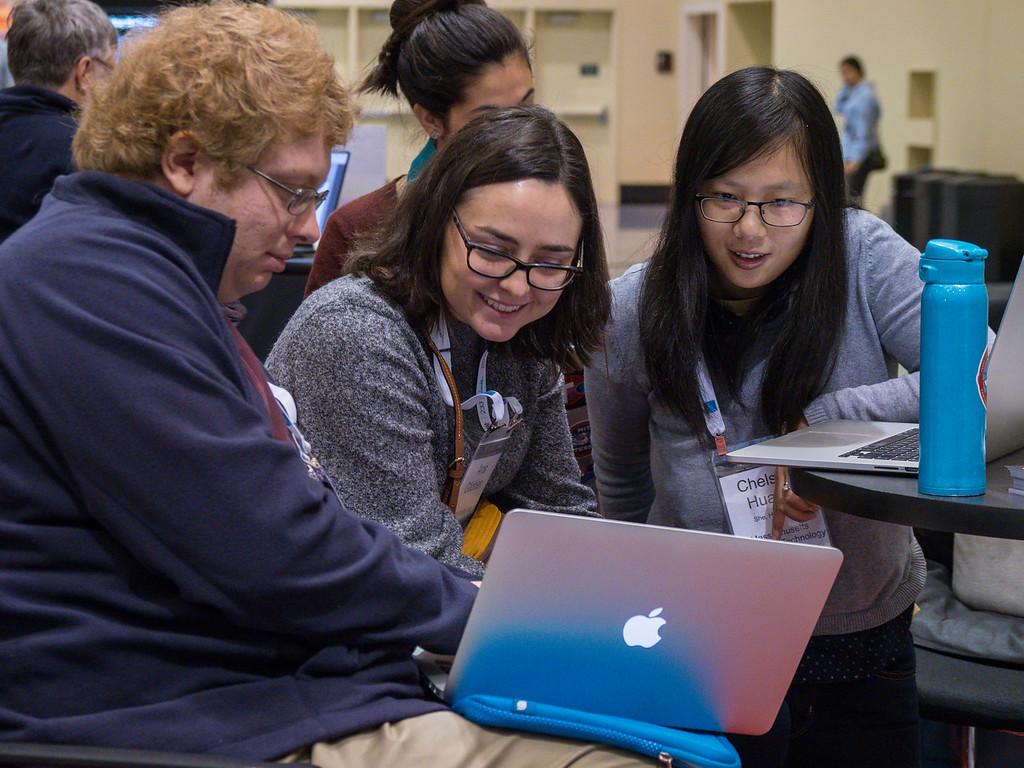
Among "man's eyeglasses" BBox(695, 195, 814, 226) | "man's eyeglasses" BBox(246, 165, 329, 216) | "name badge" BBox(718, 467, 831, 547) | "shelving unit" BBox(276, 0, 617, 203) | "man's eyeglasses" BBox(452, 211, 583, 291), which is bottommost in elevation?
"name badge" BBox(718, 467, 831, 547)

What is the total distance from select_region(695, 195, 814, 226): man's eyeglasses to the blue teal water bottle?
412mm

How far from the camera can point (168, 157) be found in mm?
1271

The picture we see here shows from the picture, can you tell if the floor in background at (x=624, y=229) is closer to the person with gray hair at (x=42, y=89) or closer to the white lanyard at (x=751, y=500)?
the person with gray hair at (x=42, y=89)

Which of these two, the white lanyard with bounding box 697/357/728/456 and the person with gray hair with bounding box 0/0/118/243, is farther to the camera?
the person with gray hair with bounding box 0/0/118/243

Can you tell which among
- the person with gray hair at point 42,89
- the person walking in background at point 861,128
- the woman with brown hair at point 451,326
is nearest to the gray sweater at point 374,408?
the woman with brown hair at point 451,326

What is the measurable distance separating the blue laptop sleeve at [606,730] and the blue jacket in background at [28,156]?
2484 millimetres

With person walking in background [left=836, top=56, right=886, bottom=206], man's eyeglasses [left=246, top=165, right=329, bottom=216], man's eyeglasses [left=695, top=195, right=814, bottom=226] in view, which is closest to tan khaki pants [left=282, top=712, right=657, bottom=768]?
man's eyeglasses [left=246, top=165, right=329, bottom=216]

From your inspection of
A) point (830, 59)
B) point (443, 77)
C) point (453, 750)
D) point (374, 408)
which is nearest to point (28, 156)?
point (443, 77)

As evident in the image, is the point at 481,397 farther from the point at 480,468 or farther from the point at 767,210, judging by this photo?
the point at 767,210

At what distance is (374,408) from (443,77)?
1112 millimetres

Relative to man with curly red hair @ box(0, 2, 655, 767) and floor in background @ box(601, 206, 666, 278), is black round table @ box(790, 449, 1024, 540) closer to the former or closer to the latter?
man with curly red hair @ box(0, 2, 655, 767)

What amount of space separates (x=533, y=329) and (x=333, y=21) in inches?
585

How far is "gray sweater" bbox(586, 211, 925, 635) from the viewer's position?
184cm

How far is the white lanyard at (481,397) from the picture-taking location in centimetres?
164
